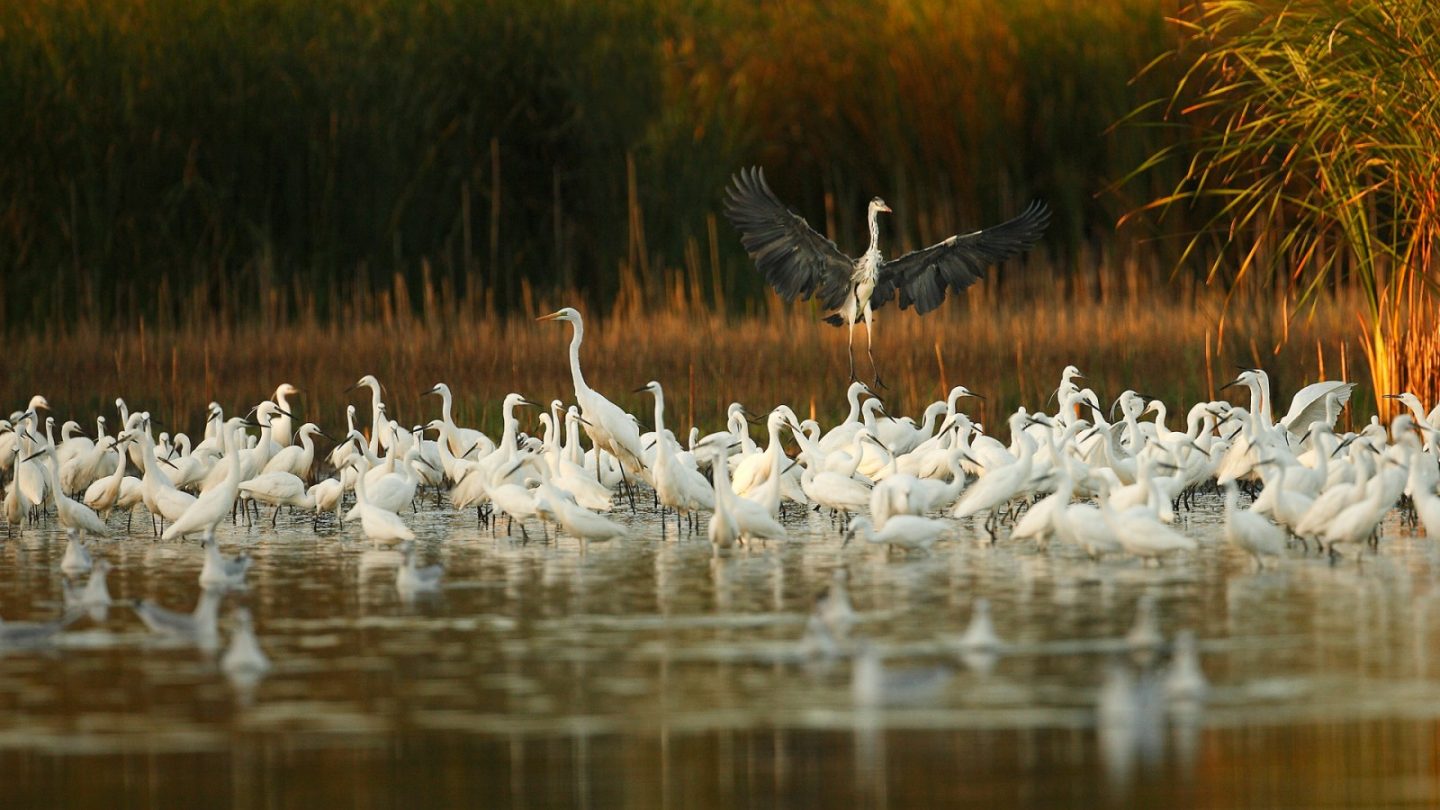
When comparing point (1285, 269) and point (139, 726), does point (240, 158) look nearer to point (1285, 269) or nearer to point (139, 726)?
point (1285, 269)

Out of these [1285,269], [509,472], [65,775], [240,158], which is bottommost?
[65,775]

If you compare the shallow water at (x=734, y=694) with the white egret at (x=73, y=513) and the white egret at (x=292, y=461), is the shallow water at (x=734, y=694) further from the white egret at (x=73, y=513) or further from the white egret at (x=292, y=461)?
the white egret at (x=292, y=461)

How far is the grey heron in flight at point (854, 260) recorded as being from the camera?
17.1 m

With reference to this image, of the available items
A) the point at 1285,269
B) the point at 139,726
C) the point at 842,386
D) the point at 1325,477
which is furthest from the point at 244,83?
the point at 139,726

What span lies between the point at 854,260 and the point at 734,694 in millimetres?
10061

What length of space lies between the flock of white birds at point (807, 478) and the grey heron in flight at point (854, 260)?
158 centimetres

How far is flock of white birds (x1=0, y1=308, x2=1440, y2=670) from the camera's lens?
37.2 feet

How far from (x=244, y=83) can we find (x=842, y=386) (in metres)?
6.97

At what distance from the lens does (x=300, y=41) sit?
22672mm

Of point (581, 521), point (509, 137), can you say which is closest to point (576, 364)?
point (581, 521)

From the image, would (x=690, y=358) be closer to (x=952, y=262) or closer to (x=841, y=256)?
(x=841, y=256)

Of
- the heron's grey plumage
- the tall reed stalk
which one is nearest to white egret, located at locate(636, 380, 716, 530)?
the tall reed stalk

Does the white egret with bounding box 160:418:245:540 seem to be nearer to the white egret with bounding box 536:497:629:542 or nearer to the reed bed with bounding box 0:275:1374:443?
the white egret with bounding box 536:497:629:542

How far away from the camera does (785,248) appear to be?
17.6 metres
